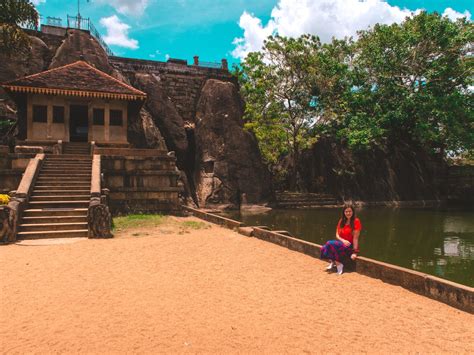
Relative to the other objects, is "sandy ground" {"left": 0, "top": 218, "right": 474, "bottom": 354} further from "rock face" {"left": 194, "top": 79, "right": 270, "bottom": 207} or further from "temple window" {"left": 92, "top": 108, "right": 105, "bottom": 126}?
"rock face" {"left": 194, "top": 79, "right": 270, "bottom": 207}

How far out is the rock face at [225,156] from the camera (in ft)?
93.5

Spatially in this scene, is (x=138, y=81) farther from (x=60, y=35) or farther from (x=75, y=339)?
(x=75, y=339)

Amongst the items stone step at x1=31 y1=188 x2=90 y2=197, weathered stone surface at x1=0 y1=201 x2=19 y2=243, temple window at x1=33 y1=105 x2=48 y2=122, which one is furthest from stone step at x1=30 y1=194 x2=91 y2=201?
temple window at x1=33 y1=105 x2=48 y2=122

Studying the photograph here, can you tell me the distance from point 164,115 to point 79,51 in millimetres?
7795

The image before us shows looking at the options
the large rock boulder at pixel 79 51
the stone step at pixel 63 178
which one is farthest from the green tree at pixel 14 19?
the large rock boulder at pixel 79 51

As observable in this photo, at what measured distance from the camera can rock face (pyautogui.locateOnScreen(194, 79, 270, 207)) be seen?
28484mm

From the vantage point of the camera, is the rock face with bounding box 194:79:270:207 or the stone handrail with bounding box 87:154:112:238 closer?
the stone handrail with bounding box 87:154:112:238

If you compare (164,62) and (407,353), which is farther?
(164,62)

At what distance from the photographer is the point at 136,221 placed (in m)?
13.5

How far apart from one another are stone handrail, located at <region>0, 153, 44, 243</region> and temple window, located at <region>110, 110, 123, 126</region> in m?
7.52

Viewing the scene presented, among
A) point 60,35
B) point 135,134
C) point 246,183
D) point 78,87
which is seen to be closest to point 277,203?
point 246,183

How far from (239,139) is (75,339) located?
2635 cm

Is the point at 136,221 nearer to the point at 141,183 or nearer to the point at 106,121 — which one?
the point at 141,183

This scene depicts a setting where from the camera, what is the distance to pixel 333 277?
6793 millimetres
